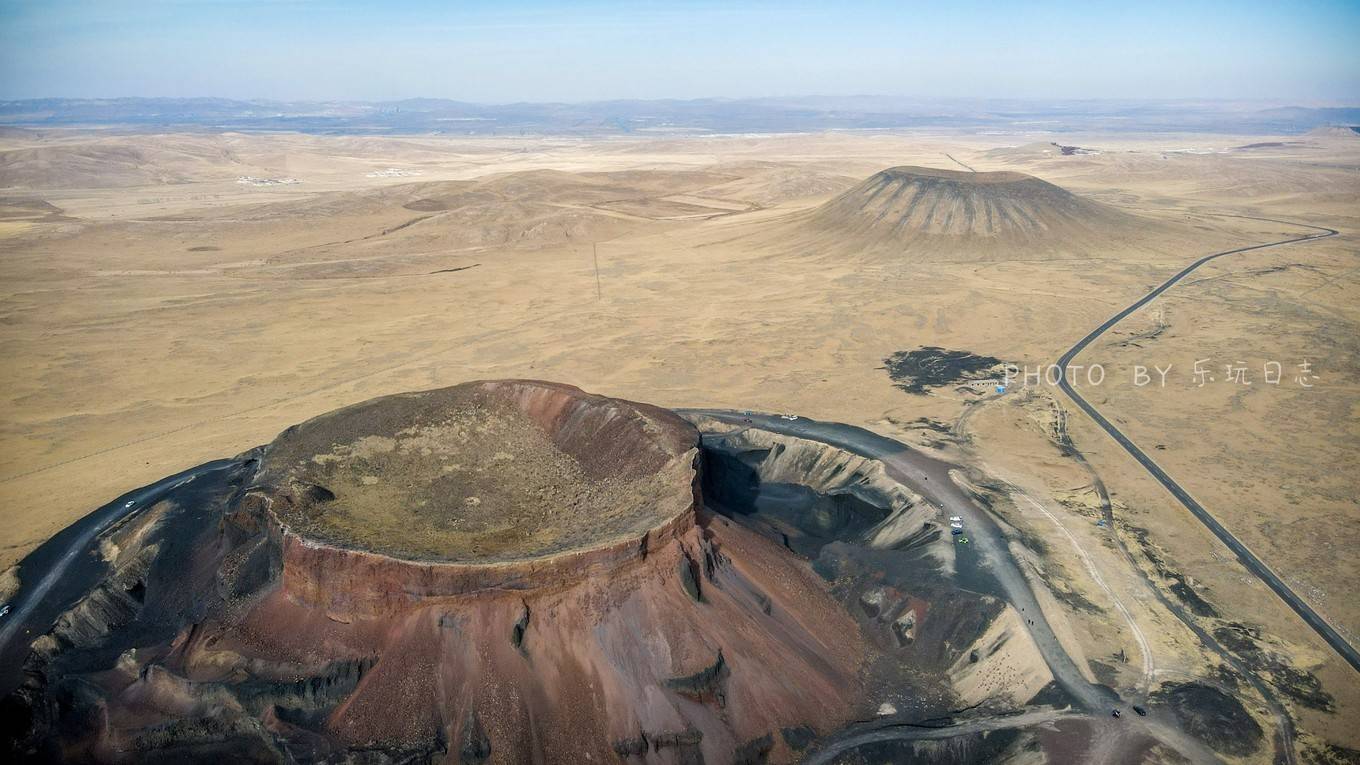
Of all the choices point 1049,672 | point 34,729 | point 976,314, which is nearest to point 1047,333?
point 976,314

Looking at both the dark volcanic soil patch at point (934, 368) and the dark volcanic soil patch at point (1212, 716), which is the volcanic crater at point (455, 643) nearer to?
the dark volcanic soil patch at point (1212, 716)

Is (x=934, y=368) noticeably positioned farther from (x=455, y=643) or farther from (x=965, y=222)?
(x=965, y=222)

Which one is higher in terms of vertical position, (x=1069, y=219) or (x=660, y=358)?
(x=1069, y=219)

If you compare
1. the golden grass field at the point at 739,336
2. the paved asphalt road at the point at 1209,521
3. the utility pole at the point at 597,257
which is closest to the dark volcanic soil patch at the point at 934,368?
the golden grass field at the point at 739,336

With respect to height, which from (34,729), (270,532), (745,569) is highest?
(270,532)

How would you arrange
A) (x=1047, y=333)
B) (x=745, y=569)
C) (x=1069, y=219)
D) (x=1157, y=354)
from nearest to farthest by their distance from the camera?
(x=745, y=569)
(x=1157, y=354)
(x=1047, y=333)
(x=1069, y=219)

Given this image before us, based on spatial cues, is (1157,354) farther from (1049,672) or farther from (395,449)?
(395,449)

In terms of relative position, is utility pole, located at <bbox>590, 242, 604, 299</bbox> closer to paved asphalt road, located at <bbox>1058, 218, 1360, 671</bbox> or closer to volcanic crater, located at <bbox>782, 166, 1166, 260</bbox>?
volcanic crater, located at <bbox>782, 166, 1166, 260</bbox>

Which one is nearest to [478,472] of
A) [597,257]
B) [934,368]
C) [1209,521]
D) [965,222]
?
[1209,521]
